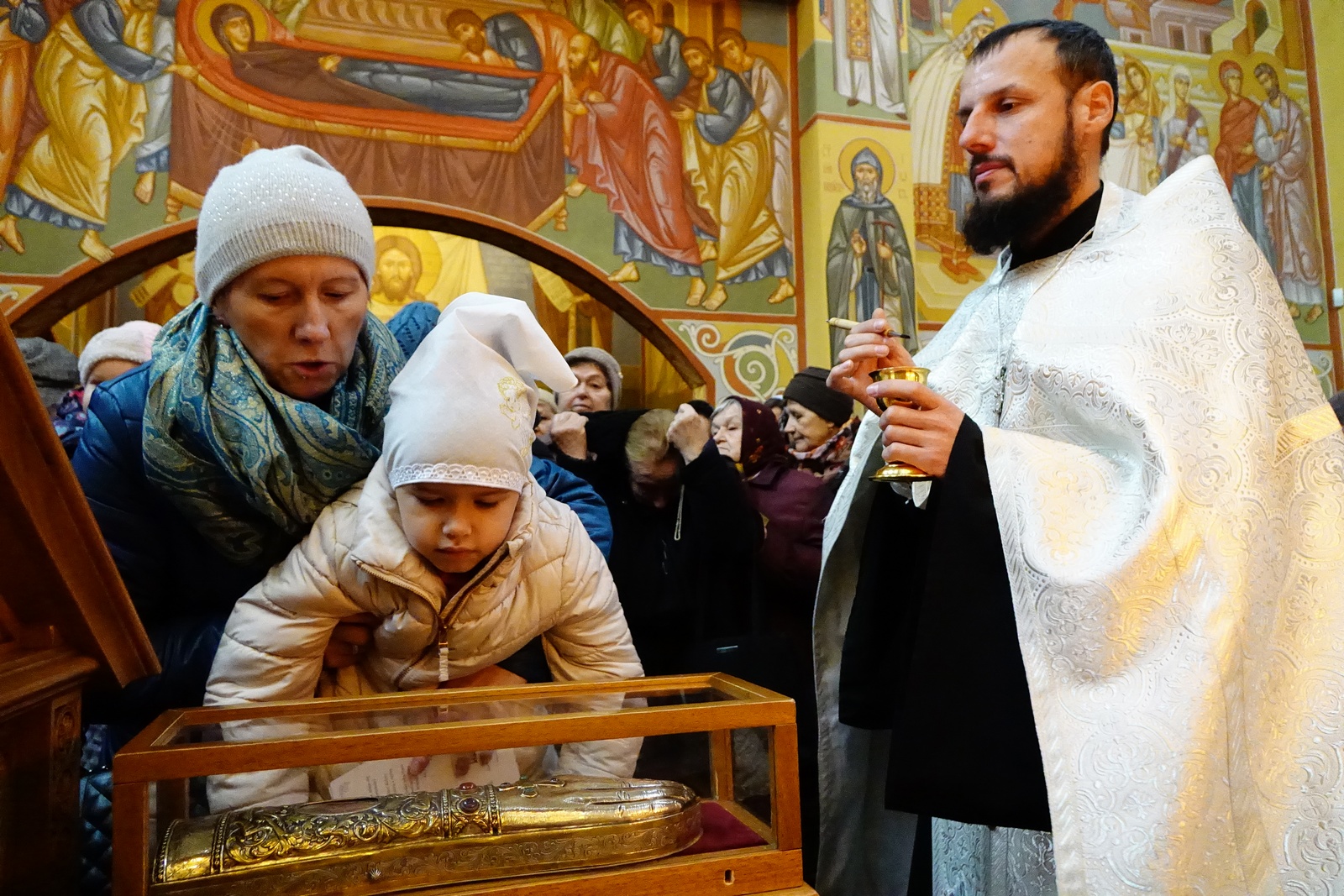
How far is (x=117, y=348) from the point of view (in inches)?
123

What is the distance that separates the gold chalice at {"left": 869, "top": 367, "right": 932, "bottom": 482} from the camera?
5.52 ft

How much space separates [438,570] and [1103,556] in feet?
3.79

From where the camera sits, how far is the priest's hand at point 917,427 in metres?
1.72

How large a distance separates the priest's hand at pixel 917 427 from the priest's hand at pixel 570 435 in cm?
144

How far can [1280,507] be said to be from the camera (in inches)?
63.3

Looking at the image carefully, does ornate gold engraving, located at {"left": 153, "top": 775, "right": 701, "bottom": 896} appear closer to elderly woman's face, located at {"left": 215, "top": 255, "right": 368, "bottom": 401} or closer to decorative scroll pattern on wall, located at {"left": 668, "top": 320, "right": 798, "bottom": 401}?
elderly woman's face, located at {"left": 215, "top": 255, "right": 368, "bottom": 401}

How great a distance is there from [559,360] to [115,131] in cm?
529

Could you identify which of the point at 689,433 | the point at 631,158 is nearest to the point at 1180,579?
the point at 689,433

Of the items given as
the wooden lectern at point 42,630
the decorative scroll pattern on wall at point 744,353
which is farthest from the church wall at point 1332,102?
the wooden lectern at point 42,630

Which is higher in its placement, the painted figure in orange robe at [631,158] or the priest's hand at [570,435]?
the painted figure in orange robe at [631,158]

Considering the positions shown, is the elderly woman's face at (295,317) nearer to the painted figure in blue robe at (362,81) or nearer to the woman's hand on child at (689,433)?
the woman's hand on child at (689,433)

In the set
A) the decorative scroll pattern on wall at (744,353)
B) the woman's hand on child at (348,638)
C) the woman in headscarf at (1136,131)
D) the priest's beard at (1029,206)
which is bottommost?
the woman's hand on child at (348,638)

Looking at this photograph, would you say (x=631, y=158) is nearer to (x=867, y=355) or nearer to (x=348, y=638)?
(x=867, y=355)

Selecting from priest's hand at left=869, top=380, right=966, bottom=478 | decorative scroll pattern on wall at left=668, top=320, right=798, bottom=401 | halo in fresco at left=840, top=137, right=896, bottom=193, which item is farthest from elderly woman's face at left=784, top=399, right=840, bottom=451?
halo in fresco at left=840, top=137, right=896, bottom=193
